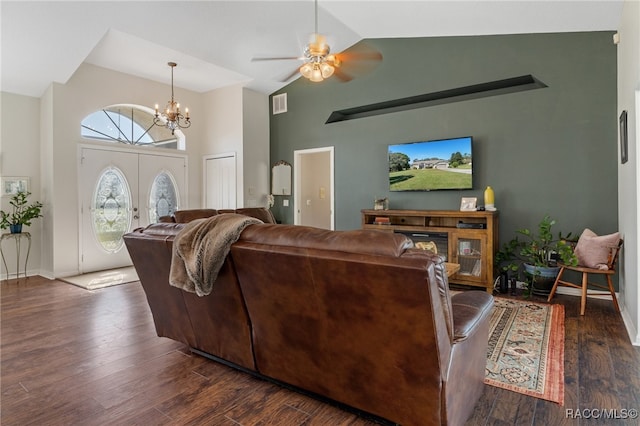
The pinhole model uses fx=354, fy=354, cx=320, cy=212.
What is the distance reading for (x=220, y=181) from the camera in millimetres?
6875

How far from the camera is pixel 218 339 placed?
2.29 m

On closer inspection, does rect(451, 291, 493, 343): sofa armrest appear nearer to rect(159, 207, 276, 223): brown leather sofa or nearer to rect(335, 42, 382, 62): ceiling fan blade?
rect(159, 207, 276, 223): brown leather sofa

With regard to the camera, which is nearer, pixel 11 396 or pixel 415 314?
pixel 415 314

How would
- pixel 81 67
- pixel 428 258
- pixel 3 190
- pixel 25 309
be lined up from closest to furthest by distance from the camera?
pixel 428 258
pixel 25 309
pixel 3 190
pixel 81 67

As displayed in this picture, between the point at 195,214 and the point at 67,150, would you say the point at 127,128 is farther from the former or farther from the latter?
the point at 195,214

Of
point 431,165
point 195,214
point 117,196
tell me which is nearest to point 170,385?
point 195,214

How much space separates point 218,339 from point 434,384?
1.40 m

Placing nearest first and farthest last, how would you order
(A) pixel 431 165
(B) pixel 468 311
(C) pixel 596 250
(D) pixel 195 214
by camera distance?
1. (B) pixel 468 311
2. (C) pixel 596 250
3. (D) pixel 195 214
4. (A) pixel 431 165

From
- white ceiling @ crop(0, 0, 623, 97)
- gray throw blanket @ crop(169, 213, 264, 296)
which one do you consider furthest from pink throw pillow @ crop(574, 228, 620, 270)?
gray throw blanket @ crop(169, 213, 264, 296)

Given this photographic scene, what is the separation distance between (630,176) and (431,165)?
2332 millimetres

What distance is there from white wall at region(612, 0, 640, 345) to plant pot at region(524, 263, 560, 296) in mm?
601

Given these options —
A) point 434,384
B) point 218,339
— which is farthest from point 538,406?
point 218,339

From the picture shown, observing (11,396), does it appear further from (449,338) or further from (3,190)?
(3,190)

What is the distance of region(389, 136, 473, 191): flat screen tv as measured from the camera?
4.78 metres
